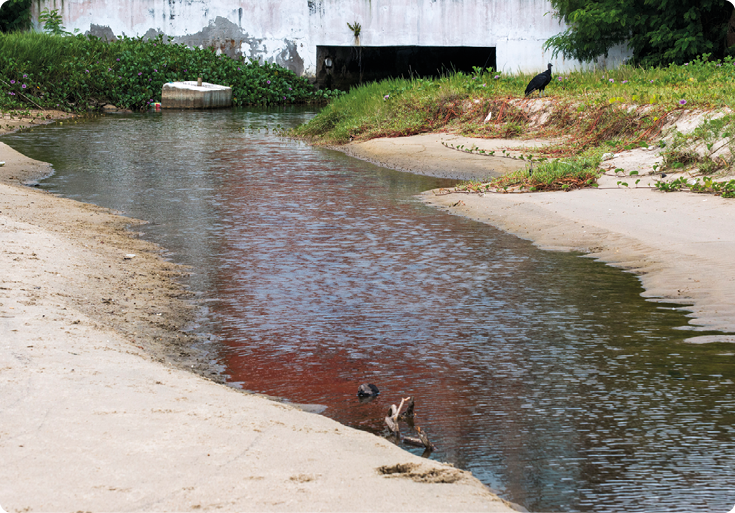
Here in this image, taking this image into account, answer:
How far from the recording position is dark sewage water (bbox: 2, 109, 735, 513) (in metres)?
4.20

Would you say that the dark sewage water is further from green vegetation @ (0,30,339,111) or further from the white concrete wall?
the white concrete wall

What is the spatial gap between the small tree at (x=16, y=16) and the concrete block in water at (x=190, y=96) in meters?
7.05

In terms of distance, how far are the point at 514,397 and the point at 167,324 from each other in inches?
110

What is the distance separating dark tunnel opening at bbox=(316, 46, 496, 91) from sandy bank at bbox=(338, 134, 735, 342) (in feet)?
66.8

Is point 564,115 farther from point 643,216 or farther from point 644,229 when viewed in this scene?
point 644,229

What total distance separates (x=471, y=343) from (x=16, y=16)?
96.4 feet

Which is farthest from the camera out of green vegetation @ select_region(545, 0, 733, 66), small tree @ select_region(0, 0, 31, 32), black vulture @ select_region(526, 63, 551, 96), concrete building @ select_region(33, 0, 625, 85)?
small tree @ select_region(0, 0, 31, 32)

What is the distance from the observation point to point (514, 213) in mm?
10586

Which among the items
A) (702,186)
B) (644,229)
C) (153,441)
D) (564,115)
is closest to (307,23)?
(564,115)

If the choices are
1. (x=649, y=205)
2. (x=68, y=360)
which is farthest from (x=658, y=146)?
(x=68, y=360)

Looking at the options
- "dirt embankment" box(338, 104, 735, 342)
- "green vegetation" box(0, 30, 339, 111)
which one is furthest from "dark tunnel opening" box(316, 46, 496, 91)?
"dirt embankment" box(338, 104, 735, 342)

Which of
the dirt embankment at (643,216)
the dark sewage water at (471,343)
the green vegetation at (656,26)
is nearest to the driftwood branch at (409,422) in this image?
the dark sewage water at (471,343)

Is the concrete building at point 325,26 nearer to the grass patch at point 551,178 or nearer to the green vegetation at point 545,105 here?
the green vegetation at point 545,105

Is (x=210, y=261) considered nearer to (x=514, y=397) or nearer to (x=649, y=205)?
(x=514, y=397)
